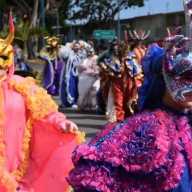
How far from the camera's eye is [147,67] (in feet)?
11.1

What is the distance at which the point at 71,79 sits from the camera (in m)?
17.5

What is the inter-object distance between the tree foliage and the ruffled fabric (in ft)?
181

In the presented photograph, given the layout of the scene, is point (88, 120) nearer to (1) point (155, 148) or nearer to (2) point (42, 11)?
(1) point (155, 148)

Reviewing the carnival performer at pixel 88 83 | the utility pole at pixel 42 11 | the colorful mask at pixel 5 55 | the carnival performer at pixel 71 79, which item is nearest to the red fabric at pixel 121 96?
the carnival performer at pixel 88 83

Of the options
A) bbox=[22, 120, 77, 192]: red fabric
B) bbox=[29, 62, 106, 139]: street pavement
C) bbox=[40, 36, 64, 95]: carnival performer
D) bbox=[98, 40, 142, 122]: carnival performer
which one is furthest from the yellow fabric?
bbox=[40, 36, 64, 95]: carnival performer

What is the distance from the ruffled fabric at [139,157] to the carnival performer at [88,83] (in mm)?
12990

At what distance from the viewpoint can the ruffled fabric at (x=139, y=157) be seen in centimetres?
319

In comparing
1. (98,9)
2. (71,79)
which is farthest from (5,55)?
(98,9)

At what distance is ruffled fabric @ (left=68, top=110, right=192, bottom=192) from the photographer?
3186mm

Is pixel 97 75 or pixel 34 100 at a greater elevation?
pixel 34 100

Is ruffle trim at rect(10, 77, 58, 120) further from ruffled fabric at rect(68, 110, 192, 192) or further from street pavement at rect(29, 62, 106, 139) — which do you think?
street pavement at rect(29, 62, 106, 139)

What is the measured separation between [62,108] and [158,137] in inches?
553

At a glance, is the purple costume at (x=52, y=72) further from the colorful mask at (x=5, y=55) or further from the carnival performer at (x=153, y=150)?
the carnival performer at (x=153, y=150)

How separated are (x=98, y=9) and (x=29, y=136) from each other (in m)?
56.2
